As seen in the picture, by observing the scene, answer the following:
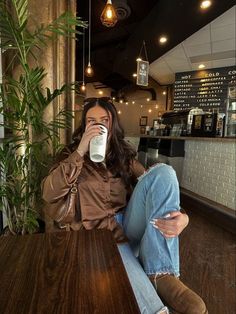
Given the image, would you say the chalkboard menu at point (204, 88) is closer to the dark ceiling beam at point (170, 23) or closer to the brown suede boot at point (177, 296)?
the dark ceiling beam at point (170, 23)

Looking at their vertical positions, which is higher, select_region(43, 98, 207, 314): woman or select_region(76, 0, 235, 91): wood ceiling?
select_region(76, 0, 235, 91): wood ceiling

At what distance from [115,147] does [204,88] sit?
6229mm

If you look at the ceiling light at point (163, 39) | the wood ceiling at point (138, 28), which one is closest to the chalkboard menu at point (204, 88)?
the wood ceiling at point (138, 28)

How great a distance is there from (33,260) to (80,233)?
0.24 metres

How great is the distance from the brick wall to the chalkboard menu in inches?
110

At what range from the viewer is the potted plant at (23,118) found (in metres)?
1.43

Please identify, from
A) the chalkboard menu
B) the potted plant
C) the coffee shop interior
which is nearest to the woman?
the potted plant

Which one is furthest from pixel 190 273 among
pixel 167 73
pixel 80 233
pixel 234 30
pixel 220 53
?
pixel 167 73

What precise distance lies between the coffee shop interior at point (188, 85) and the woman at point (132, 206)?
66 centimetres

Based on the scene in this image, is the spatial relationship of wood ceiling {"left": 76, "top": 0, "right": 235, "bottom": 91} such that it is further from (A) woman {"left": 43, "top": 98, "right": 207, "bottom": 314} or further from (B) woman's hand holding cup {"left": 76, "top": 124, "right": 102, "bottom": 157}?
(B) woman's hand holding cup {"left": 76, "top": 124, "right": 102, "bottom": 157}

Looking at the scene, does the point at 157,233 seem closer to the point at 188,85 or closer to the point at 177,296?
the point at 177,296

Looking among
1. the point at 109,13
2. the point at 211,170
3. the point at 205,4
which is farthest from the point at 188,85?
the point at 109,13

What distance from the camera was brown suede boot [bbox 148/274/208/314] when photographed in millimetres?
808

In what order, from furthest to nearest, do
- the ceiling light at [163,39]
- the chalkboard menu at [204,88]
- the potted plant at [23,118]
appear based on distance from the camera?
the chalkboard menu at [204,88], the ceiling light at [163,39], the potted plant at [23,118]
